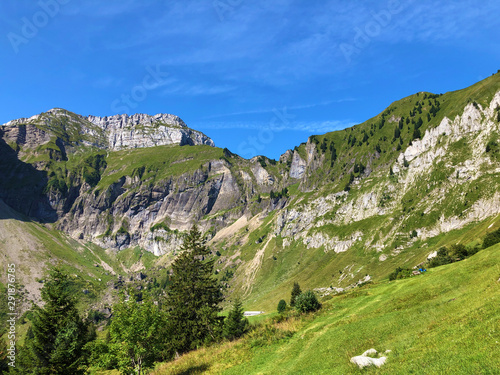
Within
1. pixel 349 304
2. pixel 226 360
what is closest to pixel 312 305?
pixel 349 304

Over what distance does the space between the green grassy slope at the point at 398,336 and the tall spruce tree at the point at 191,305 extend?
31.4 ft

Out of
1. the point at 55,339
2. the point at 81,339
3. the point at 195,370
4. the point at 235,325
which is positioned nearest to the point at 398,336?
the point at 195,370

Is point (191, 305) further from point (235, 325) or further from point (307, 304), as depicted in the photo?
point (307, 304)

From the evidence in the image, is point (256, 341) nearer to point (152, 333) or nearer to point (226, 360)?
point (226, 360)

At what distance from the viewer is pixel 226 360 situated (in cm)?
3412

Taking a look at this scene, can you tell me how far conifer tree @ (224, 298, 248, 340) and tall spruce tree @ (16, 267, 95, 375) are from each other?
1954cm

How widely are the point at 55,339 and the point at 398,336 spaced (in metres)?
34.8

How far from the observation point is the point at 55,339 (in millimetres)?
33344

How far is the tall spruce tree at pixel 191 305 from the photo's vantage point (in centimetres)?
5046

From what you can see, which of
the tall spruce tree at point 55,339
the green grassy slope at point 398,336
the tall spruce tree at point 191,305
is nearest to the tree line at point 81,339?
the tall spruce tree at point 55,339

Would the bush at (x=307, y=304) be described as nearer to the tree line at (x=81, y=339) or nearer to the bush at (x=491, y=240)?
the tree line at (x=81, y=339)

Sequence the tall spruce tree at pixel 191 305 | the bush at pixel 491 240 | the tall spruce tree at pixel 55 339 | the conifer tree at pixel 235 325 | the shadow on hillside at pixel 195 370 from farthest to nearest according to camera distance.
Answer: the bush at pixel 491 240 → the tall spruce tree at pixel 191 305 → the conifer tree at pixel 235 325 → the shadow on hillside at pixel 195 370 → the tall spruce tree at pixel 55 339

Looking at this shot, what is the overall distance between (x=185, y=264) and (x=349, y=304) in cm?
3075

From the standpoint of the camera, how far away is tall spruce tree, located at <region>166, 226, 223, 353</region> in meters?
50.5
